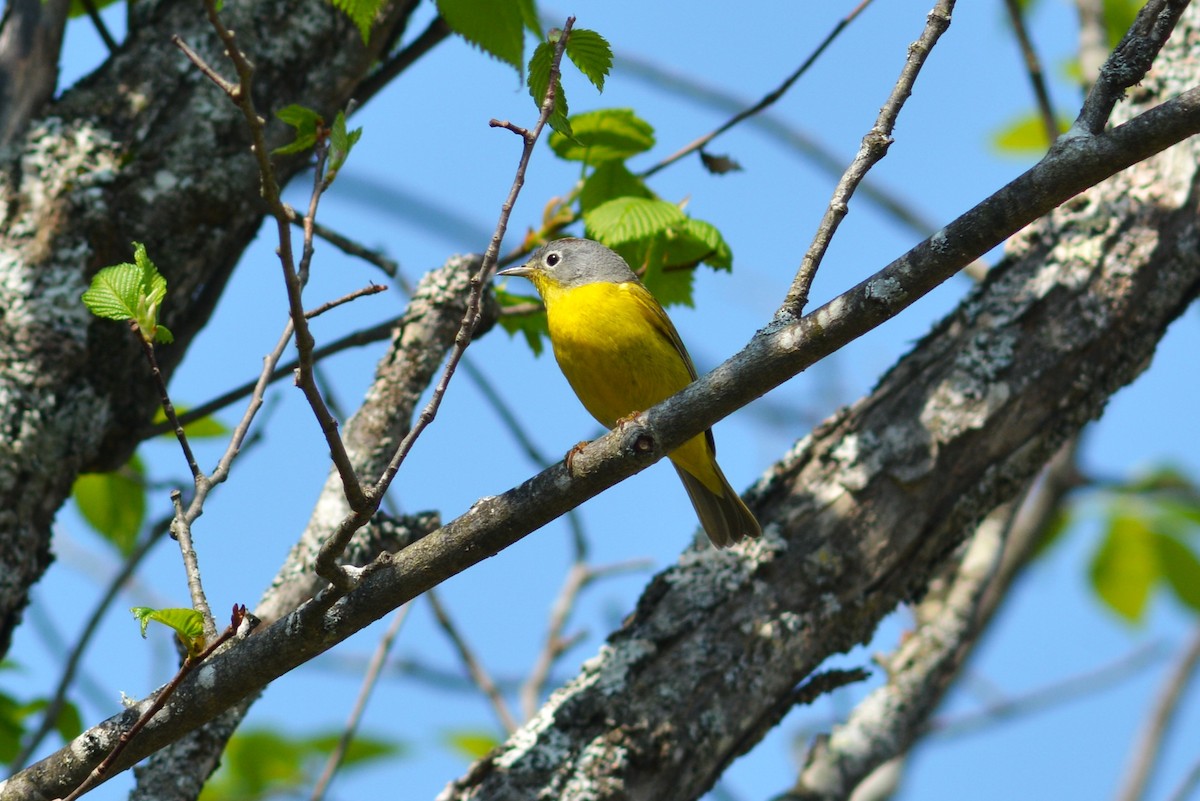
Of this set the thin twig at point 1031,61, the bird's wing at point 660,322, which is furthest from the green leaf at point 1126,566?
the bird's wing at point 660,322

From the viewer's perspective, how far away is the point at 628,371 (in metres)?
5.44

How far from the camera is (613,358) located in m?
5.41

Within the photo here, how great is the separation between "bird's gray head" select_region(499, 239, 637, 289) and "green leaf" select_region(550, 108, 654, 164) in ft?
4.06

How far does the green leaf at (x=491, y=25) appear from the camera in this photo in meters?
3.62

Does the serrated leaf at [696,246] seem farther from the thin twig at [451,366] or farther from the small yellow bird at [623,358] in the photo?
the thin twig at [451,366]

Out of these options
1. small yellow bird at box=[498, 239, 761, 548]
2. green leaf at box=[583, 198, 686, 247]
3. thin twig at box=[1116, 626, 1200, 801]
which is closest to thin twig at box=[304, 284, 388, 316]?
green leaf at box=[583, 198, 686, 247]

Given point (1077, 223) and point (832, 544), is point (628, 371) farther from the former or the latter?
point (1077, 223)

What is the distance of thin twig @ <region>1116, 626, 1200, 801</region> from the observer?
20.7ft

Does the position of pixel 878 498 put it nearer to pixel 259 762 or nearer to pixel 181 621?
pixel 181 621

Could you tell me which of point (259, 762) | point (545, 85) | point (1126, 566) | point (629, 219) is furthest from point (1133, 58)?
point (259, 762)

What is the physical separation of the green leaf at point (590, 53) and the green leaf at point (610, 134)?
4.51ft

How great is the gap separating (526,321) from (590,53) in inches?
77.9

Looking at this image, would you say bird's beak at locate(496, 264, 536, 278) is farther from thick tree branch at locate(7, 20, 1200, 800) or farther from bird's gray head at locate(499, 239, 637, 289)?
thick tree branch at locate(7, 20, 1200, 800)

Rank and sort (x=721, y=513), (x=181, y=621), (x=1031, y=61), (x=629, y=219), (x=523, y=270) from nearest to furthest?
(x=181, y=621), (x=629, y=219), (x=721, y=513), (x=1031, y=61), (x=523, y=270)
